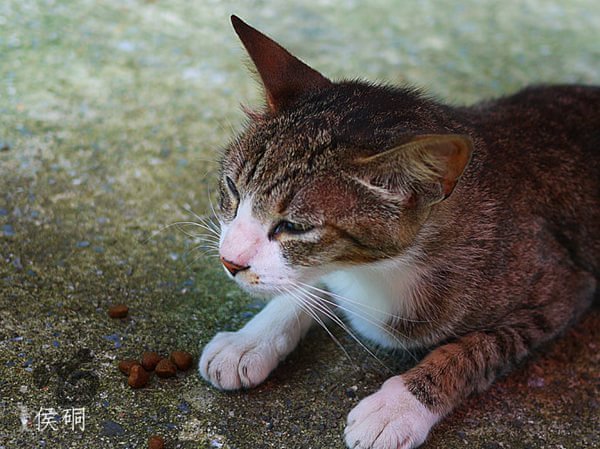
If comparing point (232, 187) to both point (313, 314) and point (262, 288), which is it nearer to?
point (262, 288)

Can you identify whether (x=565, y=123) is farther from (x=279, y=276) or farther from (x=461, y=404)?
(x=279, y=276)

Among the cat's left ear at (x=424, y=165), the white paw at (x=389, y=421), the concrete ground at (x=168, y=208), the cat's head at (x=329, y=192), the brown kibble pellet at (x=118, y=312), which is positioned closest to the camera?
the cat's left ear at (x=424, y=165)

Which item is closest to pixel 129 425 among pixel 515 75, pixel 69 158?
pixel 69 158

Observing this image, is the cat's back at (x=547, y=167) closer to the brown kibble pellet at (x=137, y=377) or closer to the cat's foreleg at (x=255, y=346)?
the cat's foreleg at (x=255, y=346)

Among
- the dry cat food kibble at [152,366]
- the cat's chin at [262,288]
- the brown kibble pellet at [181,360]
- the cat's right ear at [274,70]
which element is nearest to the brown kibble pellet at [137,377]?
the dry cat food kibble at [152,366]

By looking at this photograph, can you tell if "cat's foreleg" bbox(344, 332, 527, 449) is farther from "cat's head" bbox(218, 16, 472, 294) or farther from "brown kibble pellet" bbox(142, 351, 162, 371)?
"brown kibble pellet" bbox(142, 351, 162, 371)

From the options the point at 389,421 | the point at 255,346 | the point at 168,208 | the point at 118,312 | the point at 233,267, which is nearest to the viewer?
the point at 233,267

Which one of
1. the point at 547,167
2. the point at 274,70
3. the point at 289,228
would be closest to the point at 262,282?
the point at 289,228
